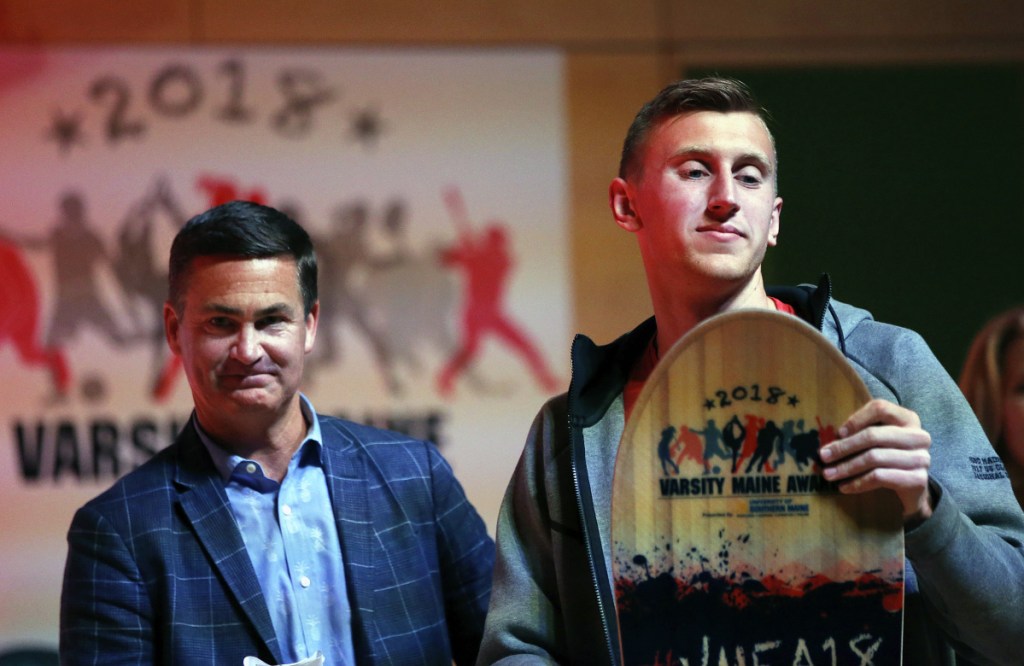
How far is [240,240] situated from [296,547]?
517mm

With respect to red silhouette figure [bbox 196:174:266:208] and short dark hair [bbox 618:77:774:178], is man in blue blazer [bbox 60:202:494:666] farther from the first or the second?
red silhouette figure [bbox 196:174:266:208]

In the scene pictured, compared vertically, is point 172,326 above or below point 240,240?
below

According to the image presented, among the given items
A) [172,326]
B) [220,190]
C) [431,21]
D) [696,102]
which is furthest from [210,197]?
[696,102]

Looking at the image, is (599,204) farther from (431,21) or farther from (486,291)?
(431,21)

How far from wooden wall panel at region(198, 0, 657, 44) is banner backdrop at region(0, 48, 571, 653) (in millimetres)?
56

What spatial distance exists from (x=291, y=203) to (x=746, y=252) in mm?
2123

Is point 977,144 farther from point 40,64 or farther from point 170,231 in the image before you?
point 40,64

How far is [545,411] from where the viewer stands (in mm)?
1542

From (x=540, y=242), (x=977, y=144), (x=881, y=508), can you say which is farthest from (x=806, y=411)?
(x=977, y=144)

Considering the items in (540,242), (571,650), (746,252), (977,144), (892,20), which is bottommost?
(571,650)

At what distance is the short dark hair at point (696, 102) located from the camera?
1469 millimetres

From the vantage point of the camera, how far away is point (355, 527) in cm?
190

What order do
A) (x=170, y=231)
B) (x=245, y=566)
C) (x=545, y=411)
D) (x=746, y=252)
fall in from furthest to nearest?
(x=170, y=231) → (x=245, y=566) → (x=545, y=411) → (x=746, y=252)

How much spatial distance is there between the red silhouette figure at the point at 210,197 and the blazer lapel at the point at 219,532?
1425 millimetres
